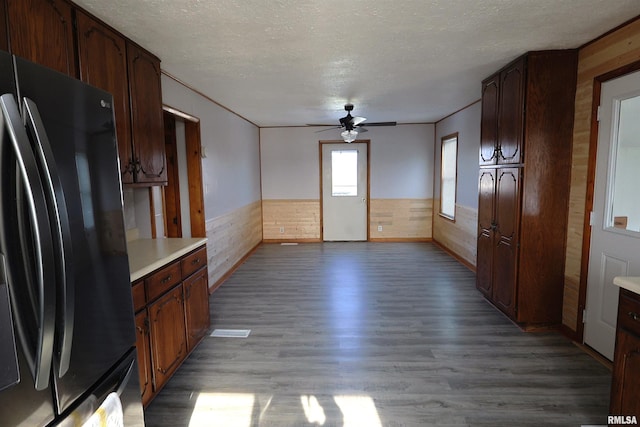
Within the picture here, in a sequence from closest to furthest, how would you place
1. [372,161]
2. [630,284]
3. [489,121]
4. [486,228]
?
[630,284] → [489,121] → [486,228] → [372,161]

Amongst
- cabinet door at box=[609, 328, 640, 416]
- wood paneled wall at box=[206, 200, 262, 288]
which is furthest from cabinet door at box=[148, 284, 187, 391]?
cabinet door at box=[609, 328, 640, 416]

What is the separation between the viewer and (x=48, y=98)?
1065 mm

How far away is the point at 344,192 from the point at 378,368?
470 cm

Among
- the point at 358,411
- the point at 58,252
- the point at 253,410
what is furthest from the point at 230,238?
the point at 58,252

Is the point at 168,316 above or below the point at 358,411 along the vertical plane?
above

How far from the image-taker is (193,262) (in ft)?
8.70

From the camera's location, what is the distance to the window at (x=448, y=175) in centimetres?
569

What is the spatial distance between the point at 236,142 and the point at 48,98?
429 centimetres

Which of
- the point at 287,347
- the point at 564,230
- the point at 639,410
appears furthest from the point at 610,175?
the point at 287,347

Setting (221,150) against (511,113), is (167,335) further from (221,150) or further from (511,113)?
(511,113)

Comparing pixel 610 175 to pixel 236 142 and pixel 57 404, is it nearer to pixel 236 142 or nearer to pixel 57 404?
pixel 57 404

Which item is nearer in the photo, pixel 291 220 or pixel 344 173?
pixel 344 173

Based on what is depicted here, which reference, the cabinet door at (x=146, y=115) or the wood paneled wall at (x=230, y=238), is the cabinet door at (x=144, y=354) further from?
the wood paneled wall at (x=230, y=238)

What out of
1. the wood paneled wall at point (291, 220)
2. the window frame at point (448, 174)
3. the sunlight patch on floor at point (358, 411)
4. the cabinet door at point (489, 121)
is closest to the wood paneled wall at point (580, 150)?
the cabinet door at point (489, 121)
